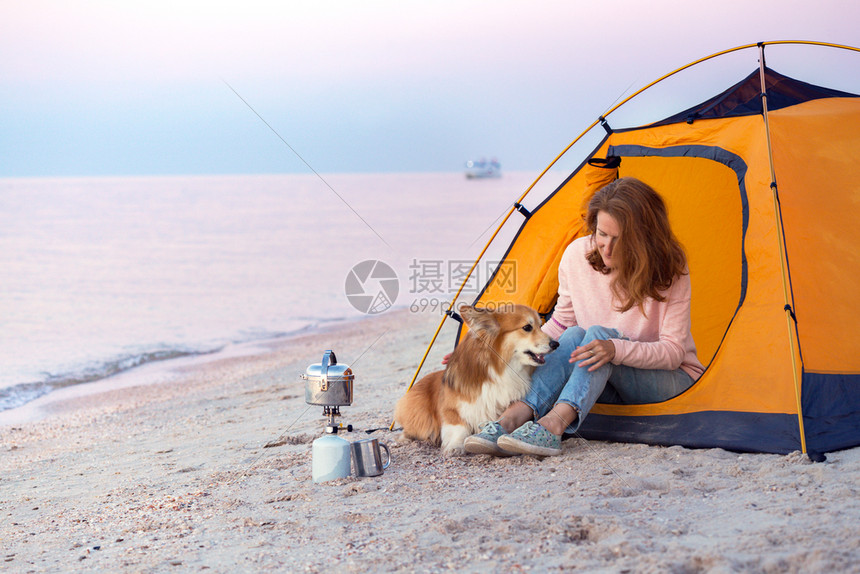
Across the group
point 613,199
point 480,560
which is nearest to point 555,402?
point 613,199

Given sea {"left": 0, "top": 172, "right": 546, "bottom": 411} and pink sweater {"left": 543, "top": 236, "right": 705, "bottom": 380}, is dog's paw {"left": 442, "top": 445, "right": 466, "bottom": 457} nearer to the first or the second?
→ pink sweater {"left": 543, "top": 236, "right": 705, "bottom": 380}

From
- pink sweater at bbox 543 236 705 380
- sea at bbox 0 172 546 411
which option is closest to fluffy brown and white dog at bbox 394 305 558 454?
pink sweater at bbox 543 236 705 380

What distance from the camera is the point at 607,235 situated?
3098 millimetres

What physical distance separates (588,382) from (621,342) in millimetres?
216

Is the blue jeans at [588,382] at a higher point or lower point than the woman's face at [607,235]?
lower

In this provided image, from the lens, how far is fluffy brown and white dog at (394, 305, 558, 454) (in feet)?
10.1

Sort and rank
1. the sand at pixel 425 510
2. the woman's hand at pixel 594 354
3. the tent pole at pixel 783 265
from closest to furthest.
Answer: the sand at pixel 425 510
the tent pole at pixel 783 265
the woman's hand at pixel 594 354

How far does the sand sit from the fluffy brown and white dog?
178 mm

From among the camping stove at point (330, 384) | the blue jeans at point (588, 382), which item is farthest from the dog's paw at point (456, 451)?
the camping stove at point (330, 384)

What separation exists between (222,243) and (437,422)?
1683cm

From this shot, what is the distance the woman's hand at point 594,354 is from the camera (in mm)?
2840

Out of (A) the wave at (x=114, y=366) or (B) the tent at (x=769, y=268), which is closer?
(B) the tent at (x=769, y=268)

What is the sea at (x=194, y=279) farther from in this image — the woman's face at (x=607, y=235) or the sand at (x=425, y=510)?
the sand at (x=425, y=510)

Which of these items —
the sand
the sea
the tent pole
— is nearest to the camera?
the sand
